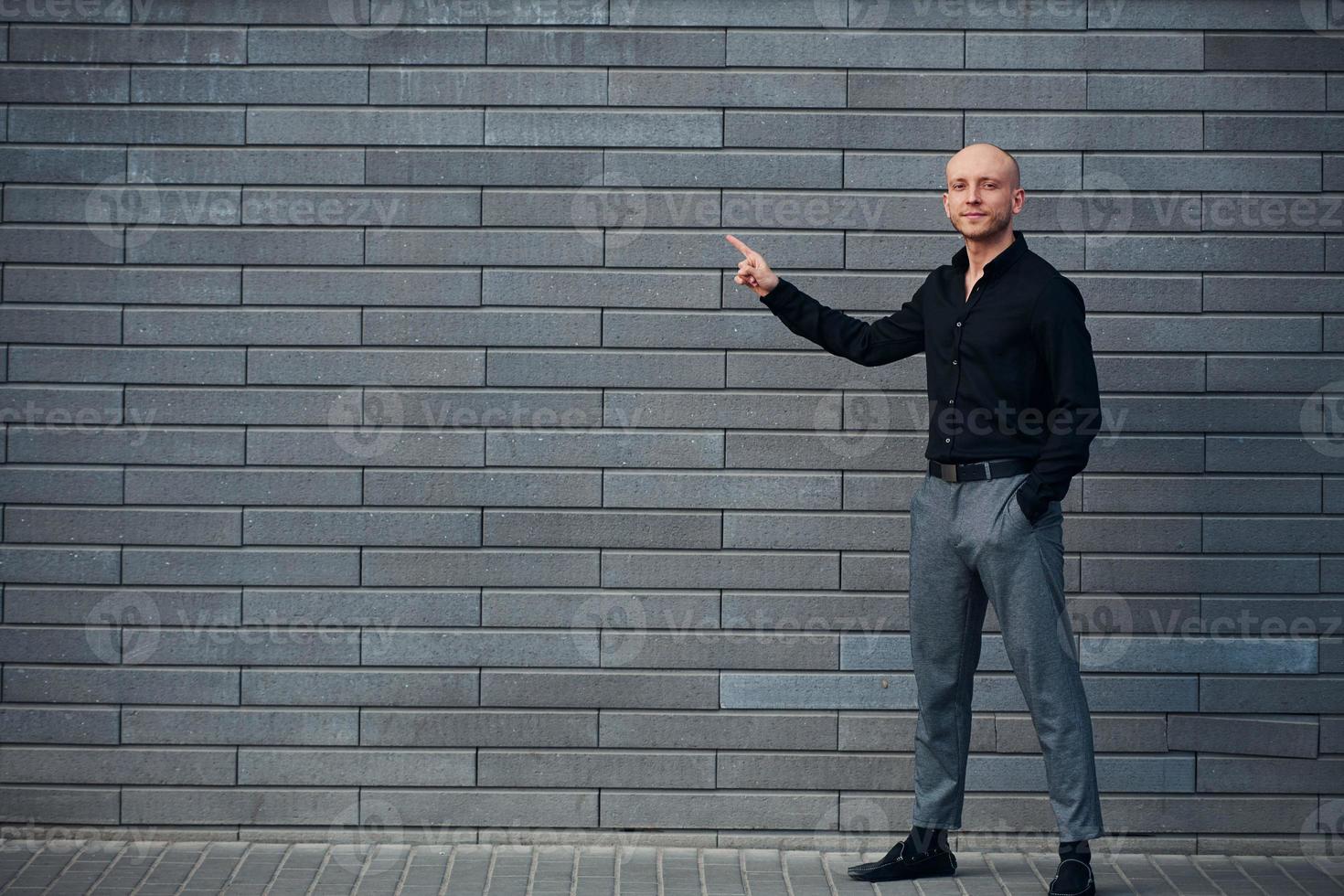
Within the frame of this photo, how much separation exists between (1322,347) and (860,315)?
1607 millimetres

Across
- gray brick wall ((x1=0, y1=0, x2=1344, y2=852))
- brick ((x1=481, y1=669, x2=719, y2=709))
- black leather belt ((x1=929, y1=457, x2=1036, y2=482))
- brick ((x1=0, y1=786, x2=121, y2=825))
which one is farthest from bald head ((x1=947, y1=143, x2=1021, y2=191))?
brick ((x1=0, y1=786, x2=121, y2=825))

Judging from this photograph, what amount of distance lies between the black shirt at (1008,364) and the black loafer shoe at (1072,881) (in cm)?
110

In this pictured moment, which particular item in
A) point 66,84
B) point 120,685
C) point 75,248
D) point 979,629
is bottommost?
point 120,685

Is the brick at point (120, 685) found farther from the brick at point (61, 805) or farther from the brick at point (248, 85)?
the brick at point (248, 85)

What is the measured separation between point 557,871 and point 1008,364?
2194 mm

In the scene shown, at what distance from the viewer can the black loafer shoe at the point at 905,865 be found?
4.68 m

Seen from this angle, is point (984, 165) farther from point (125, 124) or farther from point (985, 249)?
point (125, 124)

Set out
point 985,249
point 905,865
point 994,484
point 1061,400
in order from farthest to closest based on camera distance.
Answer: point 905,865 → point 985,249 → point 994,484 → point 1061,400

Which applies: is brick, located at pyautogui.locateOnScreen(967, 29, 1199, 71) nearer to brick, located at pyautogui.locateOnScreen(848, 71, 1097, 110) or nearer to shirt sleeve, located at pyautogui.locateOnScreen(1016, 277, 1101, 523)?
brick, located at pyautogui.locateOnScreen(848, 71, 1097, 110)

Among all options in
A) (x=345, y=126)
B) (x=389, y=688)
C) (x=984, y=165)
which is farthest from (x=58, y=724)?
(x=984, y=165)

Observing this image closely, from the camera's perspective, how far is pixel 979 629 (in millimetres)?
4633

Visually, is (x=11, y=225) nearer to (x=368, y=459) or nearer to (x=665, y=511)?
(x=368, y=459)

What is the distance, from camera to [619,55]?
505 cm

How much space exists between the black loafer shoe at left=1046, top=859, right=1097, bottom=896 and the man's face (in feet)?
6.45
